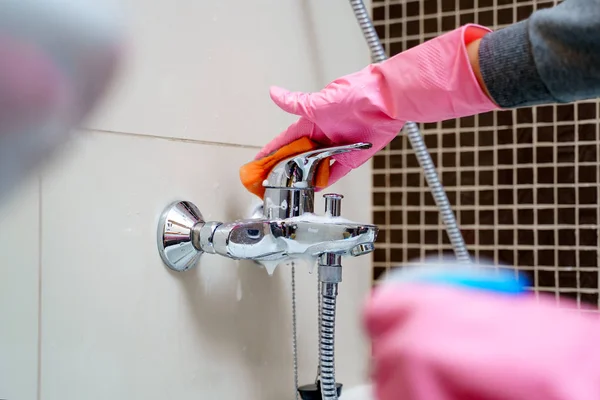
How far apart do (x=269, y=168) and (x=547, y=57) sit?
1.04ft

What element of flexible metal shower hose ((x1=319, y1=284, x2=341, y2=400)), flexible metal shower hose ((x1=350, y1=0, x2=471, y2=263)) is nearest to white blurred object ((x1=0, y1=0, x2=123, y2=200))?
flexible metal shower hose ((x1=319, y1=284, x2=341, y2=400))

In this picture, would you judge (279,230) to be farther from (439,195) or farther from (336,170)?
(439,195)

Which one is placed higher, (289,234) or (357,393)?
(289,234)

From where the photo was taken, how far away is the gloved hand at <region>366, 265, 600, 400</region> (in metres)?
0.20

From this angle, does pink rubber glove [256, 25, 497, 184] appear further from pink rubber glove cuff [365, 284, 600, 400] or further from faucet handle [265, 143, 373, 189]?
pink rubber glove cuff [365, 284, 600, 400]

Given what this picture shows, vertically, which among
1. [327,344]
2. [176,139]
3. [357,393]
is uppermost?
[176,139]

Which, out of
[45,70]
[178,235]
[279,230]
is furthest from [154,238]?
[45,70]

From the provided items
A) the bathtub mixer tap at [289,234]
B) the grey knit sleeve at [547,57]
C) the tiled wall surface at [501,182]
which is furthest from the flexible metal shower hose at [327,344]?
the tiled wall surface at [501,182]

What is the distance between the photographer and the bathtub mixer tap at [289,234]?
2.21 feet

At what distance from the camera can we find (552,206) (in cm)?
103

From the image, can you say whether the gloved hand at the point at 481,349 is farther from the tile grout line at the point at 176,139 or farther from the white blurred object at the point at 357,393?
the white blurred object at the point at 357,393

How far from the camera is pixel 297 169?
0.71 meters

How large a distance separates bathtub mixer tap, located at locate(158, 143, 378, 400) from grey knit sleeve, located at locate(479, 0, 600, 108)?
0.16 metres

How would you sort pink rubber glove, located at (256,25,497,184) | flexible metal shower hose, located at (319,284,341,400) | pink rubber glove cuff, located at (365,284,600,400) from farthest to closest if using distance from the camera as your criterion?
flexible metal shower hose, located at (319,284,341,400) → pink rubber glove, located at (256,25,497,184) → pink rubber glove cuff, located at (365,284,600,400)
